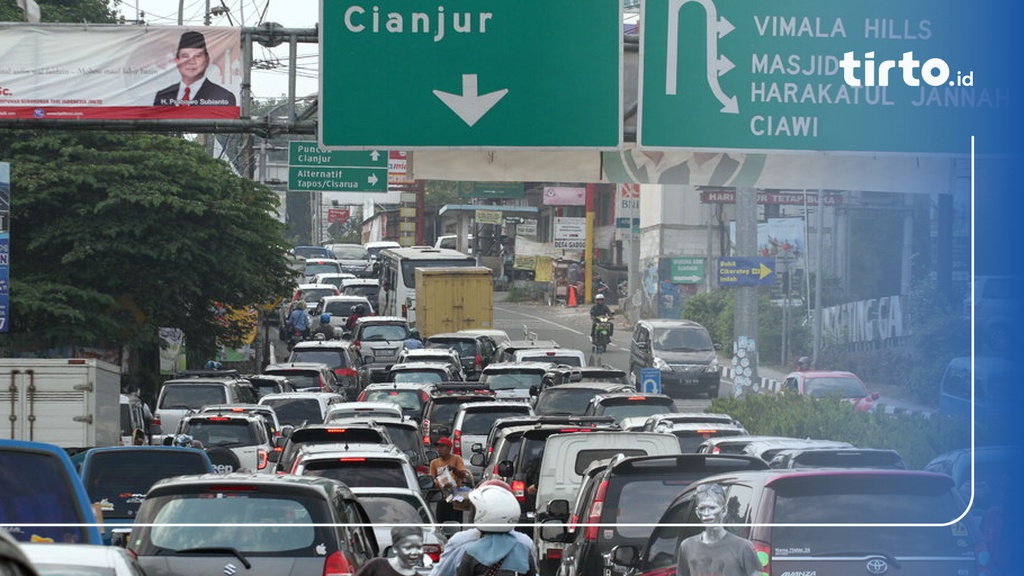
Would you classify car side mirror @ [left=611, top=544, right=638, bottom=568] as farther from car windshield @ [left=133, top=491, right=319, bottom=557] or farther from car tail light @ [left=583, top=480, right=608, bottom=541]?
car windshield @ [left=133, top=491, right=319, bottom=557]

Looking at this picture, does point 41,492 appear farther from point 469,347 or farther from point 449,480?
point 469,347

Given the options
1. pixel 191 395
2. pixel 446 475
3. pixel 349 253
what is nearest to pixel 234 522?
pixel 446 475

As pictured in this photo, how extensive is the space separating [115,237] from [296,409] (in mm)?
5753

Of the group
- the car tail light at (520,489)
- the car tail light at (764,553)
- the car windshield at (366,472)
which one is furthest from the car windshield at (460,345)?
the car tail light at (764,553)

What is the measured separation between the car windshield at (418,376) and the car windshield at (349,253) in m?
58.9

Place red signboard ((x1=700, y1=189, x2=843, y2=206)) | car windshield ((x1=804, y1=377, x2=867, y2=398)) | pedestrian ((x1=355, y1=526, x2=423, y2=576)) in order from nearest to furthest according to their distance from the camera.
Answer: pedestrian ((x1=355, y1=526, x2=423, y2=576)) < car windshield ((x1=804, y1=377, x2=867, y2=398)) < red signboard ((x1=700, y1=189, x2=843, y2=206))

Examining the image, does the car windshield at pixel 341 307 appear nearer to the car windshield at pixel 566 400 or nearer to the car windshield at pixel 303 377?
the car windshield at pixel 303 377

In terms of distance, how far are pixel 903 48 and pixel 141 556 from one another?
28.6 feet

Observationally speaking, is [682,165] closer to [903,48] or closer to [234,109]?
[903,48]

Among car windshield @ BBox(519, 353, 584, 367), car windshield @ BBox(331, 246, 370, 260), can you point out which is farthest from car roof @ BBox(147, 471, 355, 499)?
car windshield @ BBox(331, 246, 370, 260)

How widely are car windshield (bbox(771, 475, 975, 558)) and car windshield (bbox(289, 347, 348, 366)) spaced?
29.1 metres

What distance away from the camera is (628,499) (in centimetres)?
1233

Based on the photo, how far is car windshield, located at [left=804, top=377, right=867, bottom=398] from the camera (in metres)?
31.1

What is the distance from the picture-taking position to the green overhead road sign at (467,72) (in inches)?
597
